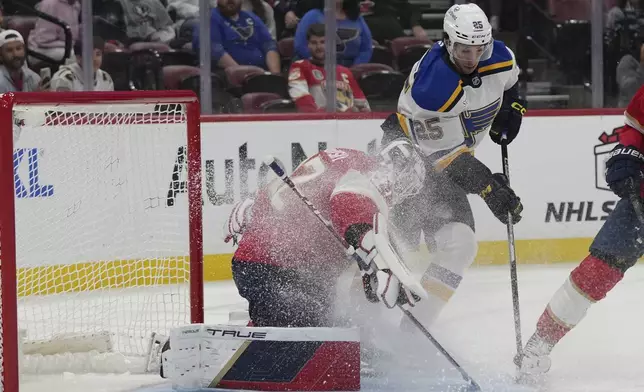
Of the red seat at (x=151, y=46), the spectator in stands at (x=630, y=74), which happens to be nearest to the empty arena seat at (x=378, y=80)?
the red seat at (x=151, y=46)

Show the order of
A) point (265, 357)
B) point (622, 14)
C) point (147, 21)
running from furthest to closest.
Result: point (622, 14) < point (147, 21) < point (265, 357)

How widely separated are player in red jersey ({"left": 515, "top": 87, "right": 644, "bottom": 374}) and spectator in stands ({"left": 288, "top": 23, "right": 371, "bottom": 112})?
7.85ft

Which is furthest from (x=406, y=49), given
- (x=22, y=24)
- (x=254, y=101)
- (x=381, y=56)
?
(x=22, y=24)

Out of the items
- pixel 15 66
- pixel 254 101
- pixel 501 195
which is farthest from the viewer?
pixel 254 101

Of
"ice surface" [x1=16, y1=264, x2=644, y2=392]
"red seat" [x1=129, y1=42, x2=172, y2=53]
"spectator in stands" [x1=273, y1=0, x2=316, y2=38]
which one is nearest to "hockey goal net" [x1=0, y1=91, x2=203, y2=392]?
"ice surface" [x1=16, y1=264, x2=644, y2=392]

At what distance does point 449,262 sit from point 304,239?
59 cm

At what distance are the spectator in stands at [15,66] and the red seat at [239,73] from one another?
0.94 metres

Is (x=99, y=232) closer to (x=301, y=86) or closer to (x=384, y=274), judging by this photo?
(x=384, y=274)

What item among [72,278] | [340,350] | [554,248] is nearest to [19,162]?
[72,278]

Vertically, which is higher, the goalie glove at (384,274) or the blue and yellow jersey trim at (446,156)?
the blue and yellow jersey trim at (446,156)

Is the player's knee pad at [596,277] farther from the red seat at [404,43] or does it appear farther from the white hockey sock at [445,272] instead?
the red seat at [404,43]

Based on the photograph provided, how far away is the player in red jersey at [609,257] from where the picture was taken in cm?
337

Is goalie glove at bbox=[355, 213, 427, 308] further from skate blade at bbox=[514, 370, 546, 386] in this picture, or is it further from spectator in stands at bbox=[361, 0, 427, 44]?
spectator in stands at bbox=[361, 0, 427, 44]

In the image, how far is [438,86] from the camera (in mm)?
3672
